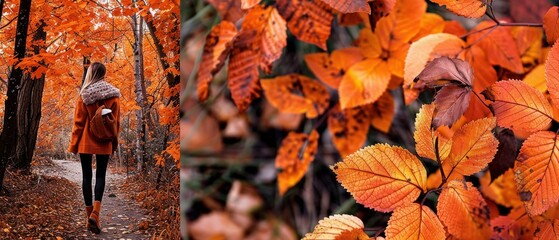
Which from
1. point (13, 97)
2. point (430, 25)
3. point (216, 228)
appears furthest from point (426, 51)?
point (13, 97)

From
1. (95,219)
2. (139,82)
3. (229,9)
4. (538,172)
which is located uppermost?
(229,9)

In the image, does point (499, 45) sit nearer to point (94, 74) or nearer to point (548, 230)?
point (548, 230)

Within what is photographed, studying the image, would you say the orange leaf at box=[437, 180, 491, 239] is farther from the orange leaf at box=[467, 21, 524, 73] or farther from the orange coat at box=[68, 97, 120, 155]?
the orange coat at box=[68, 97, 120, 155]

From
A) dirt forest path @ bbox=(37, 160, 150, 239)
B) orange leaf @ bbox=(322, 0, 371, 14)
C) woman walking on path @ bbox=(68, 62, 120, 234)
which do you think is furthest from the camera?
dirt forest path @ bbox=(37, 160, 150, 239)

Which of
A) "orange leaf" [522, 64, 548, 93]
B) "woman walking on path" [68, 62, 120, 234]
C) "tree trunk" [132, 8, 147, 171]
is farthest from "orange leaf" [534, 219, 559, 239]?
"tree trunk" [132, 8, 147, 171]

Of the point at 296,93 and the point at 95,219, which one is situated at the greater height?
the point at 296,93

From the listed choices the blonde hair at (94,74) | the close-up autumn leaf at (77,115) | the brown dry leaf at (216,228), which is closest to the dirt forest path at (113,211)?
the close-up autumn leaf at (77,115)

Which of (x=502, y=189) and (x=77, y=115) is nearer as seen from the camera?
(x=502, y=189)
